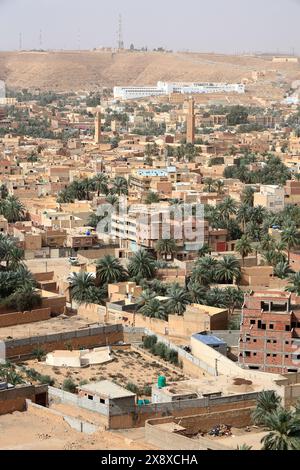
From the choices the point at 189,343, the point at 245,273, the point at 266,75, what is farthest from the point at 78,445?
the point at 266,75

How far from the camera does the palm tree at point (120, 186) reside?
963 inches

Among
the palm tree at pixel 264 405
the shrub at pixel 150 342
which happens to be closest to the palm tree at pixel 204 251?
the shrub at pixel 150 342

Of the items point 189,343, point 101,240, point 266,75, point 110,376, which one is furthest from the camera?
point 266,75

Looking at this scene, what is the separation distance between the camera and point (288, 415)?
32.0ft

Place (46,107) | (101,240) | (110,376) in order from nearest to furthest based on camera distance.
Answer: (110,376), (101,240), (46,107)

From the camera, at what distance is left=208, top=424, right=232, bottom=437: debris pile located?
10.7 metres

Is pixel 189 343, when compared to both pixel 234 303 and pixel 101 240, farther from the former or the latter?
pixel 101 240

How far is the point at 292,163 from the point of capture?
3131 cm

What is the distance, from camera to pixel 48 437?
1012 cm

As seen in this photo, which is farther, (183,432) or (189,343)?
(189,343)

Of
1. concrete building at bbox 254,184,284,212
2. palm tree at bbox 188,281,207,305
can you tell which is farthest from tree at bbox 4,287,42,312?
concrete building at bbox 254,184,284,212

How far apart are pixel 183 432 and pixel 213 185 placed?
607 inches

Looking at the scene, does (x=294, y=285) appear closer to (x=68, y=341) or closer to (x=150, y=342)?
(x=150, y=342)

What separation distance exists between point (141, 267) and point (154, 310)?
74.2 inches
